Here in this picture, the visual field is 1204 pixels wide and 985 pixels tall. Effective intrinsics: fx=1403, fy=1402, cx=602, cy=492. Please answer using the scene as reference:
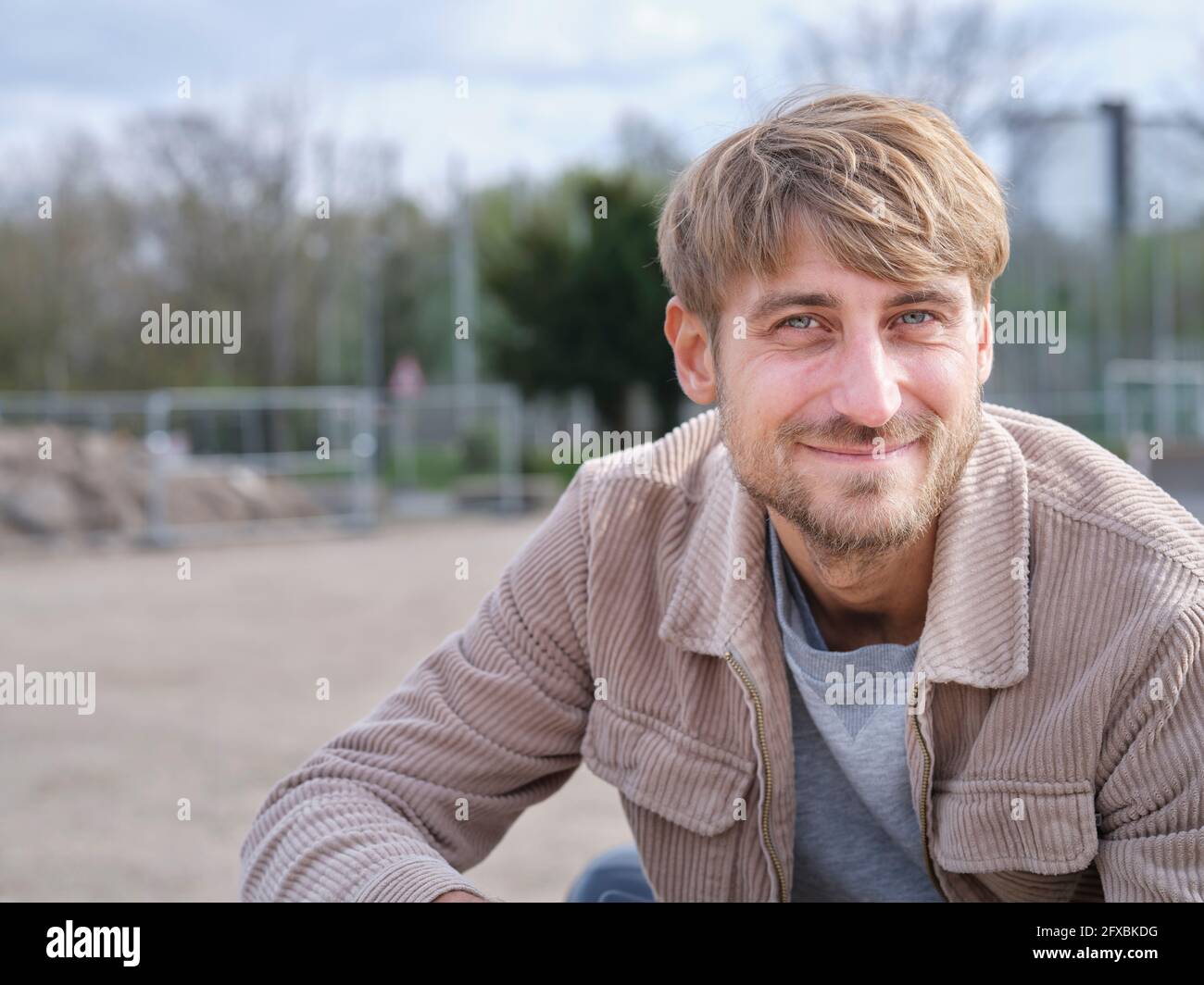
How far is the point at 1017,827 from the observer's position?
6.29 feet

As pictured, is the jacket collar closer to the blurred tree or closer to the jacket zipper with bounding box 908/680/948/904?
the jacket zipper with bounding box 908/680/948/904

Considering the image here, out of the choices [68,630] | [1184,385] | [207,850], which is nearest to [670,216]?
[207,850]

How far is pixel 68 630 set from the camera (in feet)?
34.8

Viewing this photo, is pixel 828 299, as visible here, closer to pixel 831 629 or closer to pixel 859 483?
pixel 859 483

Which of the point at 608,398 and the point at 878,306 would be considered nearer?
the point at 878,306

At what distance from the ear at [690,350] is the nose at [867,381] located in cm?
36

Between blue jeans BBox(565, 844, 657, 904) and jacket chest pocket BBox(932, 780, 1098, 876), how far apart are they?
2.44 feet

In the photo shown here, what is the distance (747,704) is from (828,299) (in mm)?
634

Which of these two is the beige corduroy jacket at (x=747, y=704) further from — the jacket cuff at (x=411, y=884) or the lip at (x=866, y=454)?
the lip at (x=866, y=454)
